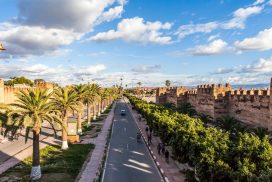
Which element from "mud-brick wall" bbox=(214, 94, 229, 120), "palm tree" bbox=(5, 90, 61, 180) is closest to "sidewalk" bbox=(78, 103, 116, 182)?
"palm tree" bbox=(5, 90, 61, 180)

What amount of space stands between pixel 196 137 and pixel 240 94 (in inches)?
977

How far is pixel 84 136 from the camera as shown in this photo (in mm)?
50281

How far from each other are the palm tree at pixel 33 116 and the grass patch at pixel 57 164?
5.15ft

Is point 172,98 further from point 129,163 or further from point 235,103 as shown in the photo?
point 129,163

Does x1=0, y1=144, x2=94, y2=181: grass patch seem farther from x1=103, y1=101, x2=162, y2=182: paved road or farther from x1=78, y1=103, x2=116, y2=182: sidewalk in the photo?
x1=103, y1=101, x2=162, y2=182: paved road

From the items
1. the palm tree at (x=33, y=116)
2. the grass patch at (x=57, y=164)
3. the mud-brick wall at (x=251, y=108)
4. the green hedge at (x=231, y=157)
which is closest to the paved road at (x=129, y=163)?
the grass patch at (x=57, y=164)

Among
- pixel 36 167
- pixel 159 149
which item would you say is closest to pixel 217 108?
pixel 159 149

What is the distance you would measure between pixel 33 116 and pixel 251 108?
2764 cm

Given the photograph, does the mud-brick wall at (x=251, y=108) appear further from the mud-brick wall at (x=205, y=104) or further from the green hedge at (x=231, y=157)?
the green hedge at (x=231, y=157)

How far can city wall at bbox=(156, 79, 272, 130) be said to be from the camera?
38.3 metres

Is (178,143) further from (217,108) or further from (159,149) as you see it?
(217,108)

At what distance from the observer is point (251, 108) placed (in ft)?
138

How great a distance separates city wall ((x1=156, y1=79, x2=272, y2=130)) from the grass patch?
66.5 feet

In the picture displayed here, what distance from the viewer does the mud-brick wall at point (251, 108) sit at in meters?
38.0
